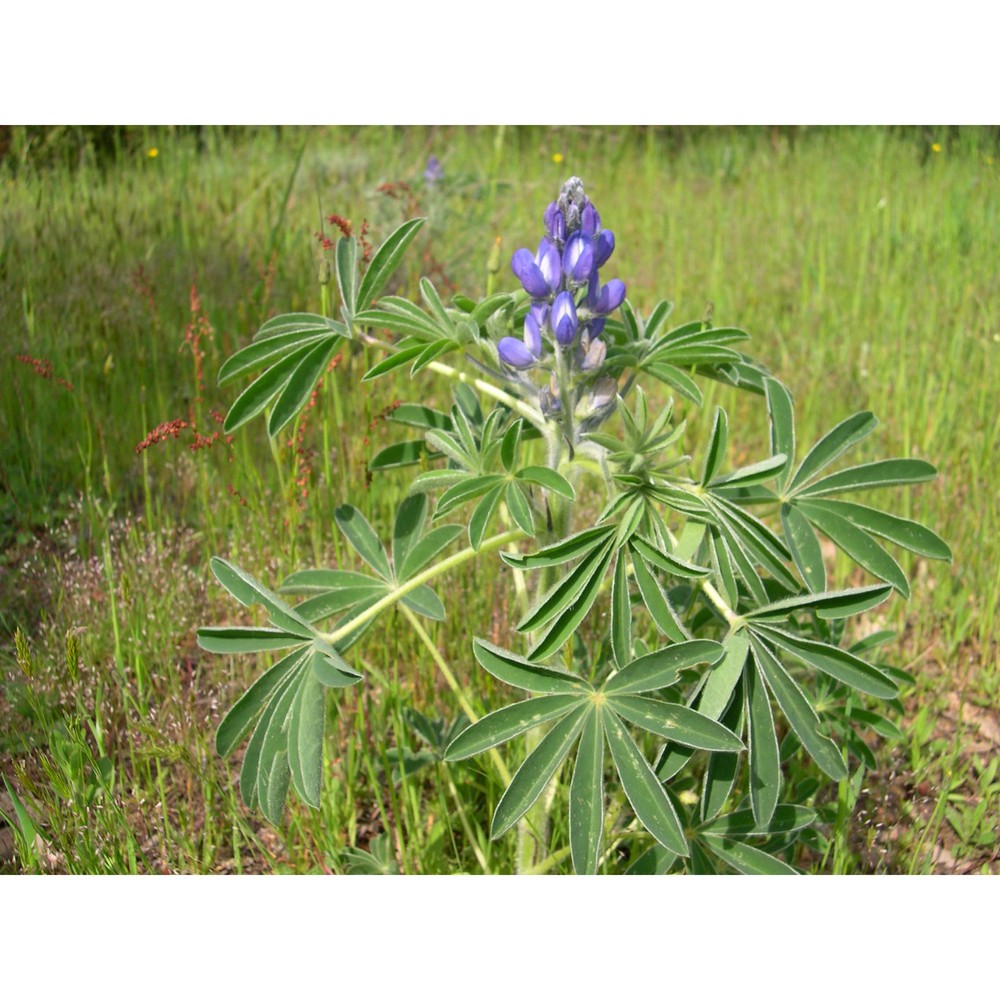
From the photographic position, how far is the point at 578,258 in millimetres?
1288

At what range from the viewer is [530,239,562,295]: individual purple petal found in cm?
129

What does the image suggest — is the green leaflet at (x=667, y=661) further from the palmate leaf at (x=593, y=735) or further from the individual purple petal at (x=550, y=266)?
the individual purple petal at (x=550, y=266)

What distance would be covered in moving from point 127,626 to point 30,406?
0.91 metres

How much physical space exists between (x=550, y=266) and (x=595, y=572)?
0.41 meters

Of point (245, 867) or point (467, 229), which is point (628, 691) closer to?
point (245, 867)

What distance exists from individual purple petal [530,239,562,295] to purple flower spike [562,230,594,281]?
1 centimetres

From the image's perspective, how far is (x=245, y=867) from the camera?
69.2 inches

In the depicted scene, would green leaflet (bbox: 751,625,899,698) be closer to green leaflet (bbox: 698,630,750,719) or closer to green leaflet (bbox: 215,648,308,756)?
green leaflet (bbox: 698,630,750,719)

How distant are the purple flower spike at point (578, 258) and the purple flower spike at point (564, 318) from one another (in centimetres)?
3

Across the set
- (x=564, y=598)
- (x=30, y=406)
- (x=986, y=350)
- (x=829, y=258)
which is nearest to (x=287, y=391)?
(x=564, y=598)

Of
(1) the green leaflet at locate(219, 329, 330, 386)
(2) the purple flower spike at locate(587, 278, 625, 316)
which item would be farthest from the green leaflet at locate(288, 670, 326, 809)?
(2) the purple flower spike at locate(587, 278, 625, 316)

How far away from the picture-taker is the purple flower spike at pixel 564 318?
1265 mm

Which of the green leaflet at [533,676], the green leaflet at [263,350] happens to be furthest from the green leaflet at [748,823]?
the green leaflet at [263,350]

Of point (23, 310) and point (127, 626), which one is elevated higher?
point (23, 310)
